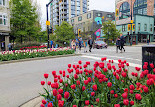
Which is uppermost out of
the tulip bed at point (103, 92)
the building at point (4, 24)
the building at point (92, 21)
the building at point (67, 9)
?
the building at point (67, 9)

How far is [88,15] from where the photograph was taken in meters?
61.7

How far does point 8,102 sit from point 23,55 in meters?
9.26

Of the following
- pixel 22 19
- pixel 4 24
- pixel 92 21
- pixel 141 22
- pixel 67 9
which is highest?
pixel 67 9

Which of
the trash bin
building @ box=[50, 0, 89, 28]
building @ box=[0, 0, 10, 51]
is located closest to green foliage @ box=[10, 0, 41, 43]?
building @ box=[0, 0, 10, 51]

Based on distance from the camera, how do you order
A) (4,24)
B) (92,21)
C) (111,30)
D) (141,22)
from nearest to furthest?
(4,24) < (111,30) < (141,22) < (92,21)

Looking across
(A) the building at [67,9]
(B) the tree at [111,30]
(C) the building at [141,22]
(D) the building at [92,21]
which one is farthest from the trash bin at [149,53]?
(A) the building at [67,9]

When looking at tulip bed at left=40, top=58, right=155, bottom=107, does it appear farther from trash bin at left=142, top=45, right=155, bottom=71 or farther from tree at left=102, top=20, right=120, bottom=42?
tree at left=102, top=20, right=120, bottom=42

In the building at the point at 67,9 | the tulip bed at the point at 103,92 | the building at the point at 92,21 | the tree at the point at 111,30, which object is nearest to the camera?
the tulip bed at the point at 103,92

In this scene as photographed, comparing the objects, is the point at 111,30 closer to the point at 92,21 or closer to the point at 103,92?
the point at 92,21

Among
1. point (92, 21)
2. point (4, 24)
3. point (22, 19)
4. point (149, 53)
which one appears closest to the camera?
point (149, 53)

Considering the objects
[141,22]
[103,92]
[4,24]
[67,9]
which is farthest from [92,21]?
[103,92]

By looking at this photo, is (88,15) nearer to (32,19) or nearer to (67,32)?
(67,32)

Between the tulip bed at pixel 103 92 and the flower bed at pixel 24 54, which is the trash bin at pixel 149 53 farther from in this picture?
the flower bed at pixel 24 54

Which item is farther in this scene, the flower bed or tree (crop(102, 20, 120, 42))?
tree (crop(102, 20, 120, 42))
